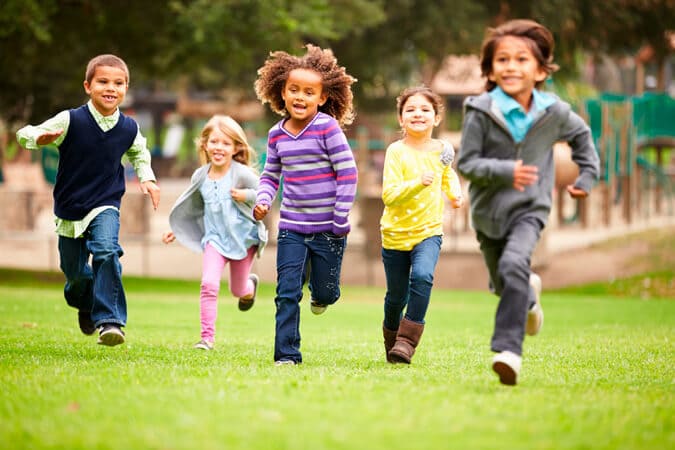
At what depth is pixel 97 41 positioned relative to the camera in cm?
2378

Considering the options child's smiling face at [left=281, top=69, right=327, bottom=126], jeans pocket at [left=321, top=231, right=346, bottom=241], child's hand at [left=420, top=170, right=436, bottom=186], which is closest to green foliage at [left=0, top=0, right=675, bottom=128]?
child's smiling face at [left=281, top=69, right=327, bottom=126]

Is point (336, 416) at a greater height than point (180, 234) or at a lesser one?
lesser

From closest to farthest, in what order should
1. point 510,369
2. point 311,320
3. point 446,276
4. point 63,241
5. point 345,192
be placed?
1. point 510,369
2. point 345,192
3. point 63,241
4. point 311,320
5. point 446,276

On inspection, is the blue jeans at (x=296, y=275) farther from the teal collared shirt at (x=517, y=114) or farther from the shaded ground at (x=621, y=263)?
the shaded ground at (x=621, y=263)

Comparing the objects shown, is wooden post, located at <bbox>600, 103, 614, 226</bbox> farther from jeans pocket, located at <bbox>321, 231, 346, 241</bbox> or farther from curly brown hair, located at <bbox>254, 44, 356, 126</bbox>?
jeans pocket, located at <bbox>321, 231, 346, 241</bbox>

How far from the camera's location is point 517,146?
21.7ft

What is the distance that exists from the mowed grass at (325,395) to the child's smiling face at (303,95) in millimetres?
1682

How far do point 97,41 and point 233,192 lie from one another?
50.1ft

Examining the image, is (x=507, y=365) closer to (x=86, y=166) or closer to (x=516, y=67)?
(x=516, y=67)

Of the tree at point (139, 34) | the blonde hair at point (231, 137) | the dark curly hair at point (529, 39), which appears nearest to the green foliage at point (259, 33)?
the tree at point (139, 34)

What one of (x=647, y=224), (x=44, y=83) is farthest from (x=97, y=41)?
(x=647, y=224)

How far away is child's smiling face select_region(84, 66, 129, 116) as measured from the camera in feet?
27.0

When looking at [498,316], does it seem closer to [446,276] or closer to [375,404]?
[375,404]

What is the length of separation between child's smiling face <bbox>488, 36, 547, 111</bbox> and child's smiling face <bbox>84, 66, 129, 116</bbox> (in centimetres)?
290
